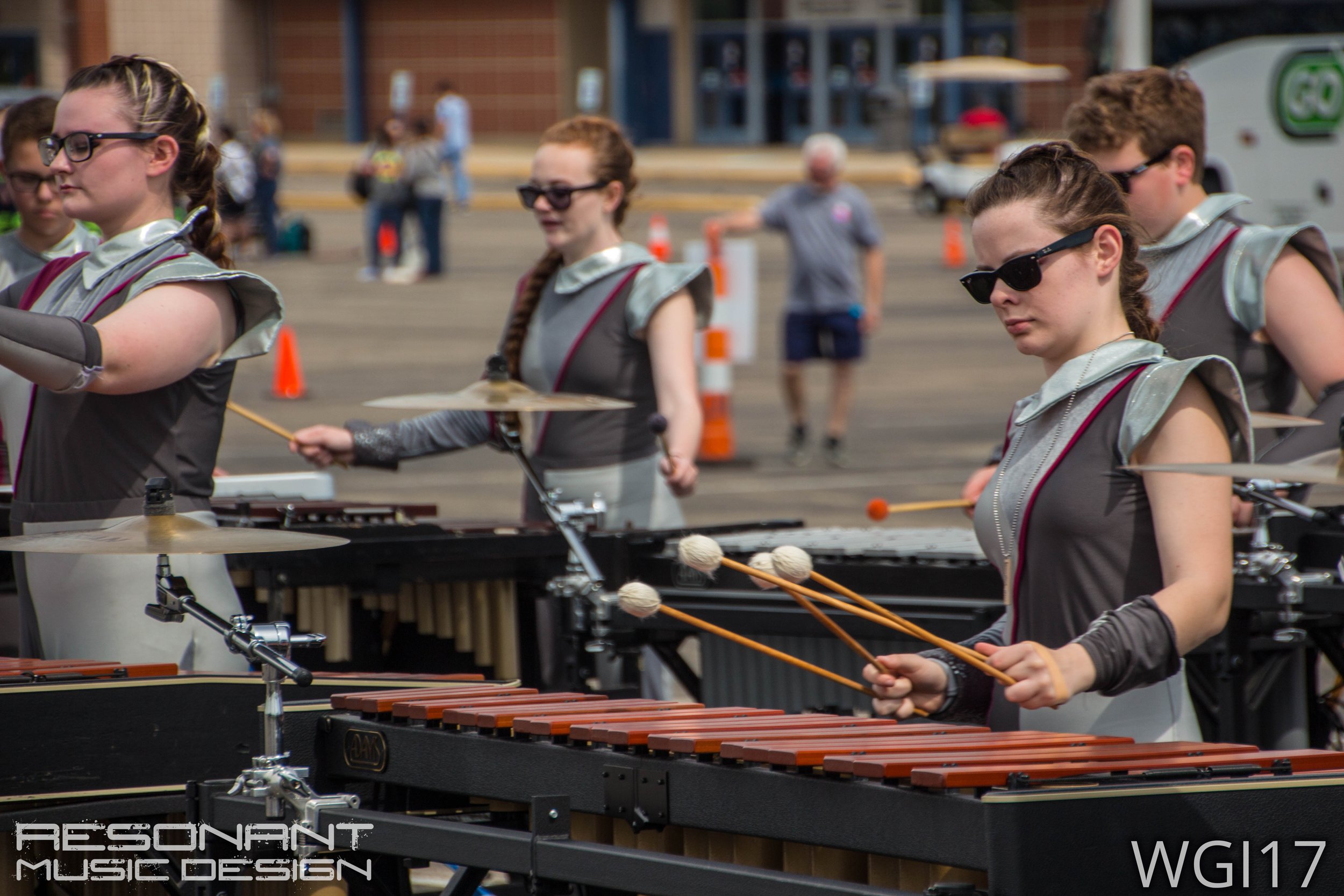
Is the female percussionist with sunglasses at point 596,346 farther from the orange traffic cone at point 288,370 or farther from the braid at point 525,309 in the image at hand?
the orange traffic cone at point 288,370

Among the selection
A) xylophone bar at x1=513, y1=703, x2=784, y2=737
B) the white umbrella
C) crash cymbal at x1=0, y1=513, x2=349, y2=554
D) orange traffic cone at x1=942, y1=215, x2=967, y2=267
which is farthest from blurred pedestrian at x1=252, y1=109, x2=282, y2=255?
xylophone bar at x1=513, y1=703, x2=784, y2=737

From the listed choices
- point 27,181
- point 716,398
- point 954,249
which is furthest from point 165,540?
point 954,249

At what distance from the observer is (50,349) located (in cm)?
335

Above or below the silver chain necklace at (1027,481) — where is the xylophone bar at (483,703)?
below

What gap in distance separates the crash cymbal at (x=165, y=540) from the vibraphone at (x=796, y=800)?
1.35ft

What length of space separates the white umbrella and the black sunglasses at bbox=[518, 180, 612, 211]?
28.5m

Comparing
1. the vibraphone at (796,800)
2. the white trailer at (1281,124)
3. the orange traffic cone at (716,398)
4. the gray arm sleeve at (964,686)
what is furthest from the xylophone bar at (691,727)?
the white trailer at (1281,124)

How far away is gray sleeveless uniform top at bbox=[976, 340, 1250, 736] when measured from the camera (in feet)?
9.82

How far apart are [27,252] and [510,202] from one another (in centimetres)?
2577

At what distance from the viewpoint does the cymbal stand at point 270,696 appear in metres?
3.24

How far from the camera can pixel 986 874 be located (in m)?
2.70

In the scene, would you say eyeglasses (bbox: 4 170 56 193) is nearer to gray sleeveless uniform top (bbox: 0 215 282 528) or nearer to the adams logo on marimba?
gray sleeveless uniform top (bbox: 0 215 282 528)

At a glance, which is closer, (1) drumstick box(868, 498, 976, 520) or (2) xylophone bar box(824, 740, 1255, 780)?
(2) xylophone bar box(824, 740, 1255, 780)

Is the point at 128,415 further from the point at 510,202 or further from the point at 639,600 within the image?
the point at 510,202
